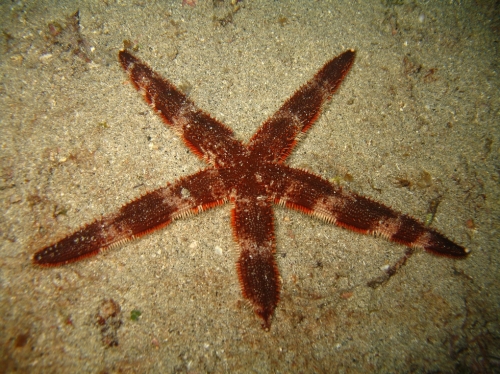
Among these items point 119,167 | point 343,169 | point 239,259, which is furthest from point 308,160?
point 119,167

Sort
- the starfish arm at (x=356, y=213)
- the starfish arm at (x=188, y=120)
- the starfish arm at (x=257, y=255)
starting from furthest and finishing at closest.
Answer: the starfish arm at (x=188, y=120)
the starfish arm at (x=356, y=213)
the starfish arm at (x=257, y=255)

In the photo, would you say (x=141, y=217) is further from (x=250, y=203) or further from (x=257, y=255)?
(x=257, y=255)

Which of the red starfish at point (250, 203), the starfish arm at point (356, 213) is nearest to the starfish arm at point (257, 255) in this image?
the red starfish at point (250, 203)

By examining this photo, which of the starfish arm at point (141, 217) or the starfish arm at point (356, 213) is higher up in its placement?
the starfish arm at point (356, 213)

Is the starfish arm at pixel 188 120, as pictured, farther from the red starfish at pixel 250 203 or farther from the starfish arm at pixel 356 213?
the starfish arm at pixel 356 213

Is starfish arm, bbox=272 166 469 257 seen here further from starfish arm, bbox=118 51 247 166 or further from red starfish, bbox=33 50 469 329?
starfish arm, bbox=118 51 247 166

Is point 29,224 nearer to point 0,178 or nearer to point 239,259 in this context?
point 0,178

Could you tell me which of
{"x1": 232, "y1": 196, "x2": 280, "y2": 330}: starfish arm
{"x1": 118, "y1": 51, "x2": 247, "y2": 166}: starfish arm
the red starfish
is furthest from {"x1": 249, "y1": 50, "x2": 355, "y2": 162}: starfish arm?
{"x1": 232, "y1": 196, "x2": 280, "y2": 330}: starfish arm
